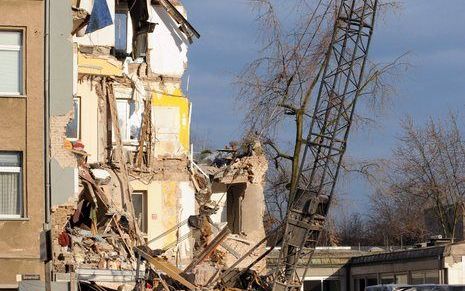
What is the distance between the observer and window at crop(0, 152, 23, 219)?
23656 millimetres

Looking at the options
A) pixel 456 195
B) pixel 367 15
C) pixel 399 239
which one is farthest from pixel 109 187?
pixel 399 239

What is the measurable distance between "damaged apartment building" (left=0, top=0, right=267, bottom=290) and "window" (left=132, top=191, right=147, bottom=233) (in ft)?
0.15

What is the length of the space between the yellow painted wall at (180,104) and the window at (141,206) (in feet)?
7.41

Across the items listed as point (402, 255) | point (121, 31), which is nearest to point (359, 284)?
point (402, 255)

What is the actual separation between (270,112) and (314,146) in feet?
6.53

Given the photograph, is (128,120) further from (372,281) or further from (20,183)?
(372,281)

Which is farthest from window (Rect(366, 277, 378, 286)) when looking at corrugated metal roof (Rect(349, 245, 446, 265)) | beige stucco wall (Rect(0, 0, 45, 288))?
beige stucco wall (Rect(0, 0, 45, 288))

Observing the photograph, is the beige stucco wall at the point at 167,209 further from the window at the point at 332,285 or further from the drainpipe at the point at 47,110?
the window at the point at 332,285

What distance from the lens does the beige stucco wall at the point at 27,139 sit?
23141 mm

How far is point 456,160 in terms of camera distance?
2489 inches

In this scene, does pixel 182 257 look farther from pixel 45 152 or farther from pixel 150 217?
pixel 45 152

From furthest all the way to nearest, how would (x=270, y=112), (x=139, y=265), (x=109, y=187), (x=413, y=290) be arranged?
(x=270, y=112)
(x=109, y=187)
(x=139, y=265)
(x=413, y=290)

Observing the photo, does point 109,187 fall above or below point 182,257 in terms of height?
above

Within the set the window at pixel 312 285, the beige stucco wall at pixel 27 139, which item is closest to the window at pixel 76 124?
the beige stucco wall at pixel 27 139
